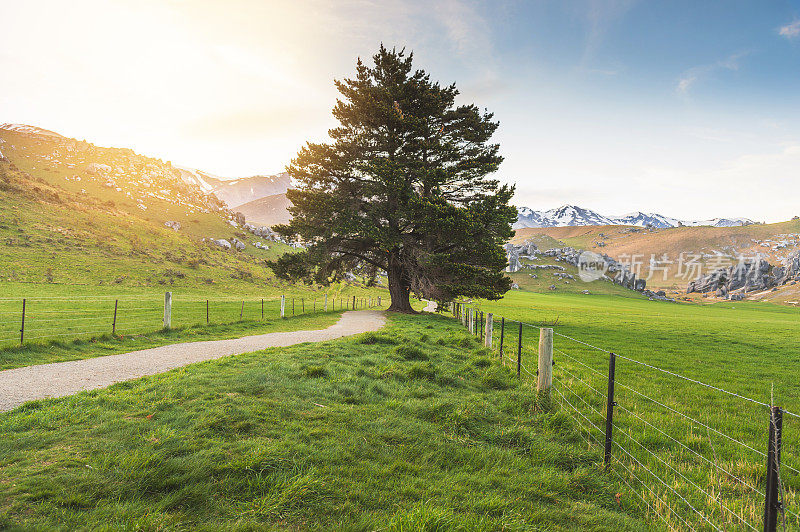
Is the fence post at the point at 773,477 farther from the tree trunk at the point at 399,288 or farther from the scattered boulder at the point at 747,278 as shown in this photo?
the scattered boulder at the point at 747,278

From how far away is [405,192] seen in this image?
82.9 ft

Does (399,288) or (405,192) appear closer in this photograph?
(405,192)

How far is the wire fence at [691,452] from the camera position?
3.87 meters

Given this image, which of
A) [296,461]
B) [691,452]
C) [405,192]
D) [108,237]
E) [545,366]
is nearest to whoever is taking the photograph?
[296,461]

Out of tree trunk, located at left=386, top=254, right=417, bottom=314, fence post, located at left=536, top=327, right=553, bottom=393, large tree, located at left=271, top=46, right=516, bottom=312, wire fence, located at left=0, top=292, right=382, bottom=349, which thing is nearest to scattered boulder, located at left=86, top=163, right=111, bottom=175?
wire fence, located at left=0, top=292, right=382, bottom=349

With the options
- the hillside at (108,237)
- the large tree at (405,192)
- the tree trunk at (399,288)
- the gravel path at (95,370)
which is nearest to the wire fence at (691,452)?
the gravel path at (95,370)

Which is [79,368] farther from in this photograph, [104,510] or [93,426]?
[104,510]

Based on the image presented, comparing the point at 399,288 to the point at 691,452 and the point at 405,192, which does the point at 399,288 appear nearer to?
the point at 405,192

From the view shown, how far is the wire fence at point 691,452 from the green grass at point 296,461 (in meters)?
0.47

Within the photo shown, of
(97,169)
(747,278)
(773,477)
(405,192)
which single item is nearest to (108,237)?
(405,192)

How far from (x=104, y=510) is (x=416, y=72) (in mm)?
32921

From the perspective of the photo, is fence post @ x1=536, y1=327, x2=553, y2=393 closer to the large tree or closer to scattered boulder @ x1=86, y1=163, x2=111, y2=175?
the large tree

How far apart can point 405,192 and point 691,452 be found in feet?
70.9

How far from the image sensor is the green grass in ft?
10.8
